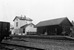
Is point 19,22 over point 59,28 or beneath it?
over

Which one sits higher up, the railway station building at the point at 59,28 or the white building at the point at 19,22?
the white building at the point at 19,22

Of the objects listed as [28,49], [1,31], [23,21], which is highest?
[23,21]

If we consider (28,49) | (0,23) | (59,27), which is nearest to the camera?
(28,49)

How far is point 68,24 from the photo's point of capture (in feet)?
111

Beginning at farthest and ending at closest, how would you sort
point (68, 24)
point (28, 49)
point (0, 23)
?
point (68, 24), point (0, 23), point (28, 49)

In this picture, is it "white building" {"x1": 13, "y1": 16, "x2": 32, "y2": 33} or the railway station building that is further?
"white building" {"x1": 13, "y1": 16, "x2": 32, "y2": 33}

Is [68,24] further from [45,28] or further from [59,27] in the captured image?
[45,28]

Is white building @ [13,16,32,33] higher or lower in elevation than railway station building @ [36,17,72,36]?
higher

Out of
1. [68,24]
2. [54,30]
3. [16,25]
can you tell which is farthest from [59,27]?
[16,25]

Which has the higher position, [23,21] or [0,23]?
[23,21]

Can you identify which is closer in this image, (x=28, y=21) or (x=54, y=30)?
(x=54, y=30)

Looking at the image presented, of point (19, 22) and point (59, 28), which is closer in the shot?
point (59, 28)

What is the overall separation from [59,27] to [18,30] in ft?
65.6

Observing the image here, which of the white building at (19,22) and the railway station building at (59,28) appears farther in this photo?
the white building at (19,22)
